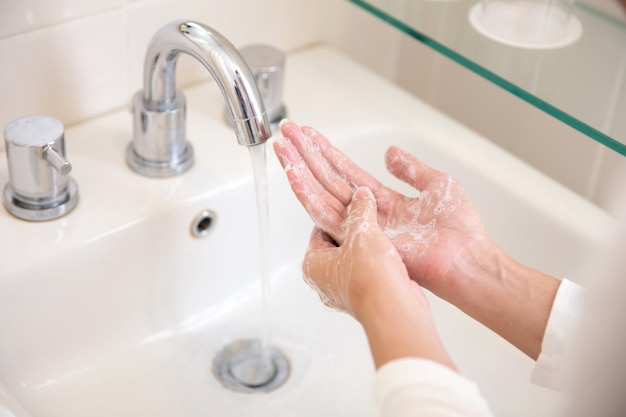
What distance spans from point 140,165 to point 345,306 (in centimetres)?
30

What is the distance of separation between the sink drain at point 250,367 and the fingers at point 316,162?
19cm

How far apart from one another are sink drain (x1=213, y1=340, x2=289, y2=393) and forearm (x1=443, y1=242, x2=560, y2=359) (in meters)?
0.21

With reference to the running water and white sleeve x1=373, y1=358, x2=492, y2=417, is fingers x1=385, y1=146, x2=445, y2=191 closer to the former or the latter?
the running water

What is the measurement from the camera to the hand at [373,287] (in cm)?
58

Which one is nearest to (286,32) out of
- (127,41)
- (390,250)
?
(127,41)

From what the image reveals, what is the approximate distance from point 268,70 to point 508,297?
354 millimetres

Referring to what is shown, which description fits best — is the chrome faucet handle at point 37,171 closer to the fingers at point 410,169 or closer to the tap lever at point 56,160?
the tap lever at point 56,160

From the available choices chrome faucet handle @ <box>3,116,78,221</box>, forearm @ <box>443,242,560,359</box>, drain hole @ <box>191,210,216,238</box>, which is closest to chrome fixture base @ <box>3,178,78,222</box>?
chrome faucet handle @ <box>3,116,78,221</box>

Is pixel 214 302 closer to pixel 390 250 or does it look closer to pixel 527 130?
pixel 390 250

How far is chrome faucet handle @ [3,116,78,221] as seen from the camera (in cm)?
75

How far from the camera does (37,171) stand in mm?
774

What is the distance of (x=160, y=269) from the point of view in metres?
0.86

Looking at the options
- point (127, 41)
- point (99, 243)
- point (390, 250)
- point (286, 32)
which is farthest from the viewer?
point (286, 32)

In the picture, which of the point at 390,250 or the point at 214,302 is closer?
the point at 390,250
